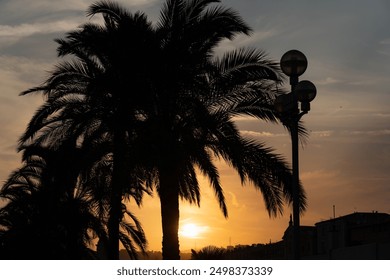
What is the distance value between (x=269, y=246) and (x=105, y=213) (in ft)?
235

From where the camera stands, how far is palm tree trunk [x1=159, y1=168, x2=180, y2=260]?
1998 cm

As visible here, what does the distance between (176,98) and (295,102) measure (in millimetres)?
5724

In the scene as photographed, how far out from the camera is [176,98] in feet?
64.2

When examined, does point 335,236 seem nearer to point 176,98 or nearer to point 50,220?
point 50,220

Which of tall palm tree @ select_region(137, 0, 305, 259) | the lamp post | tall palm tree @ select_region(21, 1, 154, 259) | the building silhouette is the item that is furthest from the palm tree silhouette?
the building silhouette

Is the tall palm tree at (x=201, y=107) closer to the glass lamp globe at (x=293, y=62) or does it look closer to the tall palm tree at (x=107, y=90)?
the tall palm tree at (x=107, y=90)

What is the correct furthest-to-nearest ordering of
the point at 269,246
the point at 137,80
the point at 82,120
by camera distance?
the point at 269,246, the point at 82,120, the point at 137,80

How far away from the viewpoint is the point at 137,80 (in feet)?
63.7

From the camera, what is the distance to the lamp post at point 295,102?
14.0 meters

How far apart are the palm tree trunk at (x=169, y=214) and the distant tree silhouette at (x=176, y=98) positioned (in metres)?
0.03

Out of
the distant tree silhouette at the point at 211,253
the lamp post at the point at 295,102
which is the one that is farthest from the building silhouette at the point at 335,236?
the lamp post at the point at 295,102
